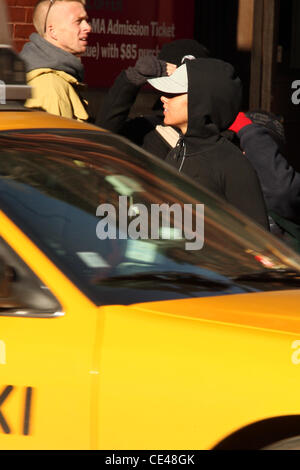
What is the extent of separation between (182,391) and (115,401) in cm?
18

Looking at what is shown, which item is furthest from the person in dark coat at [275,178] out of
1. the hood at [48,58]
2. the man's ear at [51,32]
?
the man's ear at [51,32]

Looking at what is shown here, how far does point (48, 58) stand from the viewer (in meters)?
5.94

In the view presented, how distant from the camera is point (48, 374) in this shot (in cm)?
300

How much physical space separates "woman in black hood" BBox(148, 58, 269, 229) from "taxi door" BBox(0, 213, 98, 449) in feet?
6.35

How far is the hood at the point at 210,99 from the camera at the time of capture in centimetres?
504

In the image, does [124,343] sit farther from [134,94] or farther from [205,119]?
[134,94]

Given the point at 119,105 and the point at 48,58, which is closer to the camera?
the point at 48,58

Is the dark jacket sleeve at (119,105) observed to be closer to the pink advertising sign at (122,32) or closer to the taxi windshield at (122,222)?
the taxi windshield at (122,222)

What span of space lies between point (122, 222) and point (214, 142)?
152cm

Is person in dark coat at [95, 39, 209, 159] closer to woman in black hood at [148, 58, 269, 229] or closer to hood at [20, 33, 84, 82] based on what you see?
hood at [20, 33, 84, 82]

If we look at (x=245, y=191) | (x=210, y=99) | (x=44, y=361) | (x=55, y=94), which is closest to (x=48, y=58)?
(x=55, y=94)

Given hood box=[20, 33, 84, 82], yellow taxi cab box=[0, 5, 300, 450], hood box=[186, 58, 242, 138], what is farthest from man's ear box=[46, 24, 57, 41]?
yellow taxi cab box=[0, 5, 300, 450]

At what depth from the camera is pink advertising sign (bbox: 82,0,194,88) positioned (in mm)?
9203
